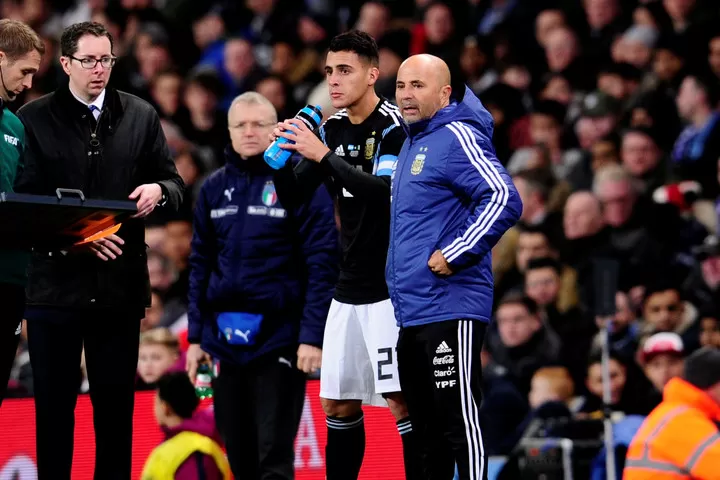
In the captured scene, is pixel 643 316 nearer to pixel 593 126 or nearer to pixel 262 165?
pixel 593 126

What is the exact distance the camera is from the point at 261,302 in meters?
6.79

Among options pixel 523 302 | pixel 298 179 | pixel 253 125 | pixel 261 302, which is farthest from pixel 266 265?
pixel 523 302

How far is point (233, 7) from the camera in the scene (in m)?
15.3

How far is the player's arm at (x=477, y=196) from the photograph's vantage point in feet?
19.1

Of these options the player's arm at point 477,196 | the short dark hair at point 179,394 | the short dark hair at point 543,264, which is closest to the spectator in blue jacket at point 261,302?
the short dark hair at point 179,394

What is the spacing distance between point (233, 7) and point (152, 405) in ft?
26.4

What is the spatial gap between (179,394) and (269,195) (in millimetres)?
1242

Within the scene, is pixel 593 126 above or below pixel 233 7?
below

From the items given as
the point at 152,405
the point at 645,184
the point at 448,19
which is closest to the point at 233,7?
the point at 448,19

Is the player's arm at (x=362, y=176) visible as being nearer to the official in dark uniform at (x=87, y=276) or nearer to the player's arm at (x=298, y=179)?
the player's arm at (x=298, y=179)

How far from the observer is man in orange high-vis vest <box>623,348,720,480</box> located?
213 inches

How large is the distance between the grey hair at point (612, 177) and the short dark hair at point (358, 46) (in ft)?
15.0

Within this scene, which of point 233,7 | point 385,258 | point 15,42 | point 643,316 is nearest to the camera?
point 15,42

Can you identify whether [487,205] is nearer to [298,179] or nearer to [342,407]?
[298,179]
